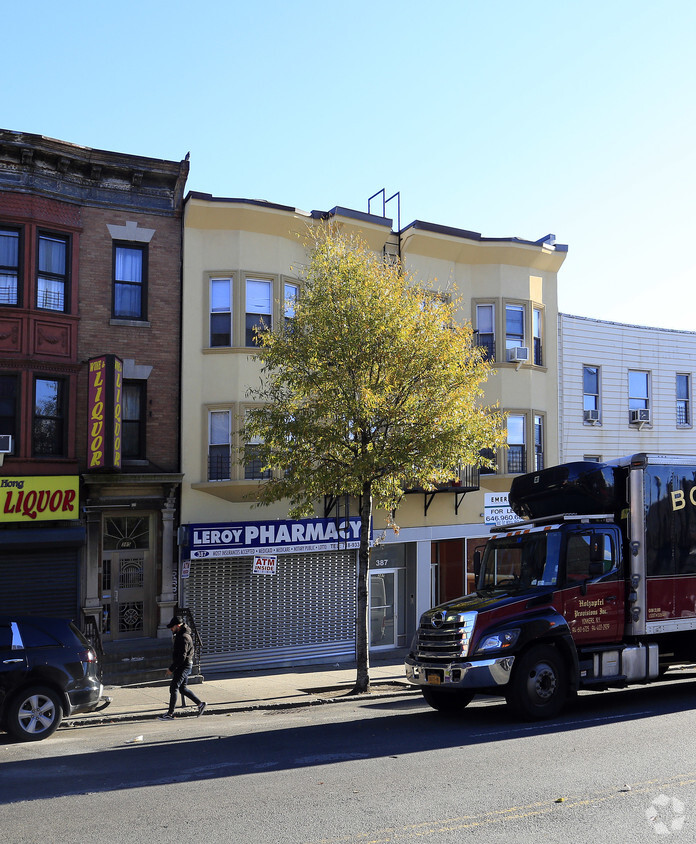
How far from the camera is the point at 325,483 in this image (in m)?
16.1

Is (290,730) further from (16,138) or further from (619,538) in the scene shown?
(16,138)

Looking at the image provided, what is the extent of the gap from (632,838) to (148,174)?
Result: 1716 centimetres

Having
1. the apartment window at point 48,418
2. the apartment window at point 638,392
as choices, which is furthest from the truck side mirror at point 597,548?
the apartment window at point 638,392

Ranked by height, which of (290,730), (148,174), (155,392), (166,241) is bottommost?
(290,730)

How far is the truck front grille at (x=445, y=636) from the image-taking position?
39.1ft

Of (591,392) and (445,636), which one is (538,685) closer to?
(445,636)

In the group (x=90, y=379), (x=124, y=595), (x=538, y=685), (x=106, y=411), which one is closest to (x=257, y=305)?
(x=90, y=379)

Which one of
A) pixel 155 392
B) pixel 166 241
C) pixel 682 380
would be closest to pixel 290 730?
pixel 155 392

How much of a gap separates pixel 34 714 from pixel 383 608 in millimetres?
12222

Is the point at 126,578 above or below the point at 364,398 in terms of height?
below

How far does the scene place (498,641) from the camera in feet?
38.8

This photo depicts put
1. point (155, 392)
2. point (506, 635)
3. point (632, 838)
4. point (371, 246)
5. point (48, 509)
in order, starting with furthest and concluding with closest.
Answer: point (371, 246) < point (155, 392) < point (48, 509) < point (506, 635) < point (632, 838)

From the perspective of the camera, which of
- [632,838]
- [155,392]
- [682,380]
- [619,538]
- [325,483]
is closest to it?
[632,838]

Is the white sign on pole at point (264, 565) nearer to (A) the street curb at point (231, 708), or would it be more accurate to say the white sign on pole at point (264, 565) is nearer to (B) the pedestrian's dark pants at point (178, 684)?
(A) the street curb at point (231, 708)
